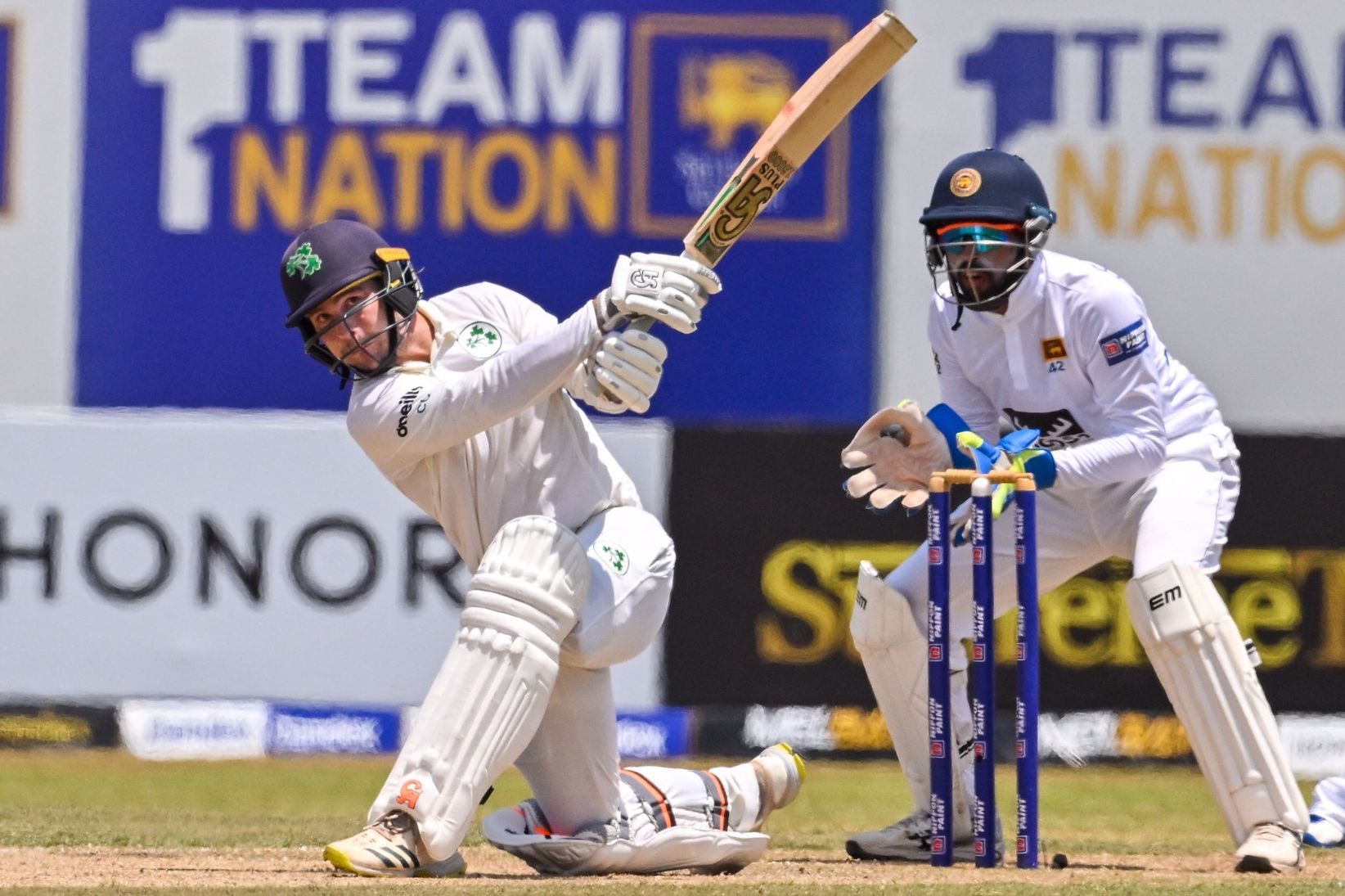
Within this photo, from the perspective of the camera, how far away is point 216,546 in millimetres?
8383

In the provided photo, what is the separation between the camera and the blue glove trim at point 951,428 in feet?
15.4

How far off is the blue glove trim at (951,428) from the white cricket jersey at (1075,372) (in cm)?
20

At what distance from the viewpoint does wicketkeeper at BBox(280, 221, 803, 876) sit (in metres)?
4.18

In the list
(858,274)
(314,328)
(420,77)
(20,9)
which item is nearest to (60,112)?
(20,9)

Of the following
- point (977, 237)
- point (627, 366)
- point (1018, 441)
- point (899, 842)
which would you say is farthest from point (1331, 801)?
point (627, 366)

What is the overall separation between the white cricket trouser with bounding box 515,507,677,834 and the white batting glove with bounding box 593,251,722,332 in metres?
0.48

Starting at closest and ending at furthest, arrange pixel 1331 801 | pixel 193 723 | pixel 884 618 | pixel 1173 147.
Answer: pixel 884 618
pixel 1331 801
pixel 193 723
pixel 1173 147

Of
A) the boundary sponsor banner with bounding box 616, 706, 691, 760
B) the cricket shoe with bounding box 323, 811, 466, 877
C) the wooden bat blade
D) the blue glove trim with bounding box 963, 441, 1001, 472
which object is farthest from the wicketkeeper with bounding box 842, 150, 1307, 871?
the boundary sponsor banner with bounding box 616, 706, 691, 760

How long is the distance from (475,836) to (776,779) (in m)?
0.98

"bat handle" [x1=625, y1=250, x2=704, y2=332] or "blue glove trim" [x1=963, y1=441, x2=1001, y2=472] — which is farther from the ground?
"bat handle" [x1=625, y1=250, x2=704, y2=332]

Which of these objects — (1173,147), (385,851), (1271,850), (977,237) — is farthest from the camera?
(1173,147)

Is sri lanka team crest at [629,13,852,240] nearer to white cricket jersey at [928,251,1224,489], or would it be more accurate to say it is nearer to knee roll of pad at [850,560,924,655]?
white cricket jersey at [928,251,1224,489]

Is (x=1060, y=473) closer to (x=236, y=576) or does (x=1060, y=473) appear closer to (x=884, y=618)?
(x=884, y=618)

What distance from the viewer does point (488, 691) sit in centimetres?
417
